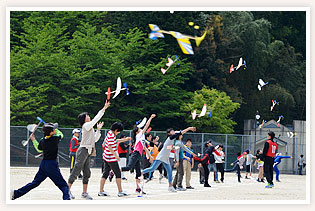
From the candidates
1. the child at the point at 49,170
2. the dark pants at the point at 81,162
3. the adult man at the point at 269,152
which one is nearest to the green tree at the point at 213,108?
the adult man at the point at 269,152

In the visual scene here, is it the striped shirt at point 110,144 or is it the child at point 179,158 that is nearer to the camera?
the striped shirt at point 110,144

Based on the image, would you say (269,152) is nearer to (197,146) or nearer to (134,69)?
(197,146)

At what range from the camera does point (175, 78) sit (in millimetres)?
44000

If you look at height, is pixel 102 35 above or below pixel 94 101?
above

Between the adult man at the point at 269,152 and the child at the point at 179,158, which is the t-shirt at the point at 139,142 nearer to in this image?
the child at the point at 179,158

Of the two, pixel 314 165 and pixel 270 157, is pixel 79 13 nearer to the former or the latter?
pixel 270 157

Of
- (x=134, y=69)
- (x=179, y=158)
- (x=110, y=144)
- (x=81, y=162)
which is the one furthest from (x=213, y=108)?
(x=81, y=162)

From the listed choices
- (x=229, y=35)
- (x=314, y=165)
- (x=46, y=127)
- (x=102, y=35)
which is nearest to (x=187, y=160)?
(x=314, y=165)

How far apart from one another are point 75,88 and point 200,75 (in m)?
11.7

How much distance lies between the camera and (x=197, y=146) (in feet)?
119

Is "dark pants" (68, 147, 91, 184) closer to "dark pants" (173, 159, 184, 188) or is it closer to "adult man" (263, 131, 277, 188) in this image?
"dark pants" (173, 159, 184, 188)

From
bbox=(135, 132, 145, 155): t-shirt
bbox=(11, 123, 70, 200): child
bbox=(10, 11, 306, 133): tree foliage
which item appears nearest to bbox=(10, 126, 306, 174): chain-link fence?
bbox=(10, 11, 306, 133): tree foliage

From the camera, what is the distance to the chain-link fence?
3195cm

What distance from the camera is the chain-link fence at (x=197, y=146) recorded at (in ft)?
105
